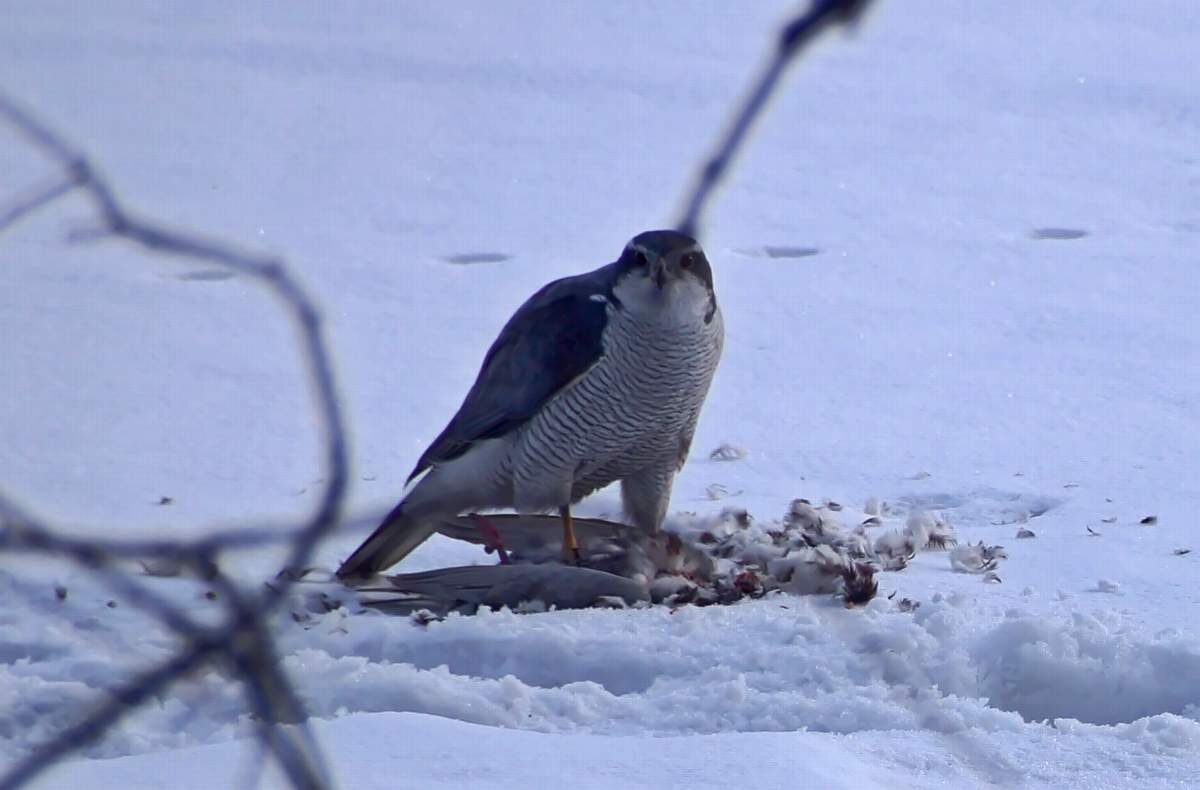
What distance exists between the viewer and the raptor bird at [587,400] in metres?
3.54

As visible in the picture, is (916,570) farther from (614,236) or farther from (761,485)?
(614,236)

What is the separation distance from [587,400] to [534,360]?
17cm

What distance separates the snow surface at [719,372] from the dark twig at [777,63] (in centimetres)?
76

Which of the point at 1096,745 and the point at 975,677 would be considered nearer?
the point at 1096,745

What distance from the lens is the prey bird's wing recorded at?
3.61 m

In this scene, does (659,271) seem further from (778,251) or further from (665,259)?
(778,251)

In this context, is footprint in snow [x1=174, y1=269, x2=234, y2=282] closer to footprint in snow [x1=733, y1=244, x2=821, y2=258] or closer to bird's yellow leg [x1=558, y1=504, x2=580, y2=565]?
footprint in snow [x1=733, y1=244, x2=821, y2=258]

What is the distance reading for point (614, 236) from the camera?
7496 mm

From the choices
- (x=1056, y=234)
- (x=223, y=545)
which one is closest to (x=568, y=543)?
(x=223, y=545)

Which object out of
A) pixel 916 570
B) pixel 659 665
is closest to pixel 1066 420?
pixel 916 570

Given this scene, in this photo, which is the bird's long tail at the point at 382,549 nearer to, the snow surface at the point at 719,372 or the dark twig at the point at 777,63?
the snow surface at the point at 719,372

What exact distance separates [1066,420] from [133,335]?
3245 mm

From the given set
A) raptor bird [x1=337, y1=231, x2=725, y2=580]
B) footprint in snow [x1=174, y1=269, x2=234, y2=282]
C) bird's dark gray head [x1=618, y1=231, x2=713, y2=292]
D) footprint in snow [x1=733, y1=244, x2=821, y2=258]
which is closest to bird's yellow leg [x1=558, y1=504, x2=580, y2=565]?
raptor bird [x1=337, y1=231, x2=725, y2=580]

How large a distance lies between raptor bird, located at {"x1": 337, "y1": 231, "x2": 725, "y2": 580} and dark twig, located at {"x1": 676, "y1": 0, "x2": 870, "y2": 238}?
2846mm
